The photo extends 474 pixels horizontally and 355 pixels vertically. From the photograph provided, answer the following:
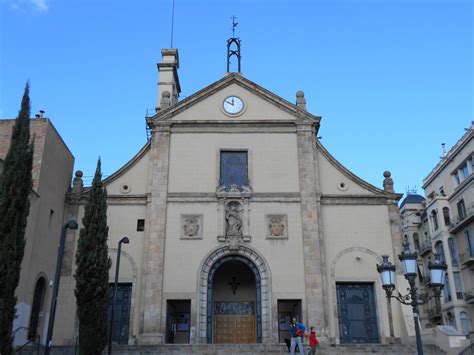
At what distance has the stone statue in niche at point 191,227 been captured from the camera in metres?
23.0

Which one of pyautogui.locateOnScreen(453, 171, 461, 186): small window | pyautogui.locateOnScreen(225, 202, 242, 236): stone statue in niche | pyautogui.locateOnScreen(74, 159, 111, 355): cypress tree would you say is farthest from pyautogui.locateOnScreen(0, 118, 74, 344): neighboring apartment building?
pyautogui.locateOnScreen(453, 171, 461, 186): small window

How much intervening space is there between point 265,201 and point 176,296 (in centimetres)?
577

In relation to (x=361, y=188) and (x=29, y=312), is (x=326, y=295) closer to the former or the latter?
(x=361, y=188)

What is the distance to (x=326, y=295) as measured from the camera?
872 inches

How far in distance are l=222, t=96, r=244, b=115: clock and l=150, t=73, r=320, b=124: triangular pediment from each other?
115 mm

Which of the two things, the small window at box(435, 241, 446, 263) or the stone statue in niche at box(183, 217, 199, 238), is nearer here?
the stone statue in niche at box(183, 217, 199, 238)

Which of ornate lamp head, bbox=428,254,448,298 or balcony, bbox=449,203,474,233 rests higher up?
balcony, bbox=449,203,474,233

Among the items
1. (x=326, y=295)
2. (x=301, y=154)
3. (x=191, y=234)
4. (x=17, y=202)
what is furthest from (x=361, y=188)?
(x=17, y=202)

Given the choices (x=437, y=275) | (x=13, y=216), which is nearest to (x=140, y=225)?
(x=13, y=216)

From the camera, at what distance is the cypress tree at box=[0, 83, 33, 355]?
13.5m

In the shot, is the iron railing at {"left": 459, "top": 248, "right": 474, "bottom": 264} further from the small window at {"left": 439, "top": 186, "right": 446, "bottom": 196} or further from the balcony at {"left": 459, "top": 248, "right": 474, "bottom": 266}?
the small window at {"left": 439, "top": 186, "right": 446, "bottom": 196}

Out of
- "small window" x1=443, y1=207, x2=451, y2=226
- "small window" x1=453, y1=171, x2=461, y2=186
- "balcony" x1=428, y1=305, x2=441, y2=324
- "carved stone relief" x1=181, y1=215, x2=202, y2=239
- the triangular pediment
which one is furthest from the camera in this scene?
"balcony" x1=428, y1=305, x2=441, y2=324

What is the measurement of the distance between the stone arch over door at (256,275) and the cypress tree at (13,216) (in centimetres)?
953

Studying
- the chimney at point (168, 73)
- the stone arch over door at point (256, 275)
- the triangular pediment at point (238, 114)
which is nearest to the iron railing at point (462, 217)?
the triangular pediment at point (238, 114)
